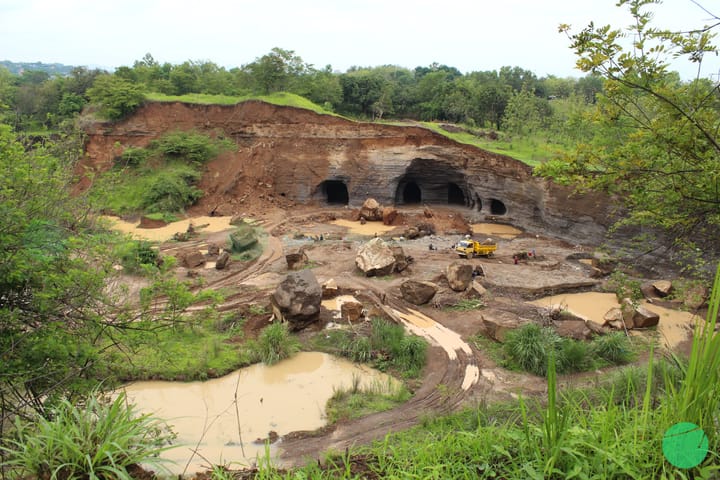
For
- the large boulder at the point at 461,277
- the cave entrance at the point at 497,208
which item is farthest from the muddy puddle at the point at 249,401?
the cave entrance at the point at 497,208

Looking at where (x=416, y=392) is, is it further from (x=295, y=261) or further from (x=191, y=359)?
(x=295, y=261)

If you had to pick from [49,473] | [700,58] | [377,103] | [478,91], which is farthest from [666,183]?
[377,103]

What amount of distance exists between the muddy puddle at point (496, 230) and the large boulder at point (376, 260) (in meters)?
8.79

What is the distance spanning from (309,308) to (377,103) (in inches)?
1241

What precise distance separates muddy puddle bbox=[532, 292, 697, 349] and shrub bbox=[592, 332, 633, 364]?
218 cm

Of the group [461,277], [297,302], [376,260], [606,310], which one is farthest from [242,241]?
[606,310]

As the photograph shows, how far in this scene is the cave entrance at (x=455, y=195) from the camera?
110 ft

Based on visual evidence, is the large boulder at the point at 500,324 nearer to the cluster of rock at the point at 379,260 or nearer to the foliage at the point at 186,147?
the cluster of rock at the point at 379,260

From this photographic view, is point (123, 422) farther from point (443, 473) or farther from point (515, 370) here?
point (515, 370)

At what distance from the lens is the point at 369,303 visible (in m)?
17.2

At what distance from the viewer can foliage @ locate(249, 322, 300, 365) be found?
13.4 m

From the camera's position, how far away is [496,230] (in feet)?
89.8

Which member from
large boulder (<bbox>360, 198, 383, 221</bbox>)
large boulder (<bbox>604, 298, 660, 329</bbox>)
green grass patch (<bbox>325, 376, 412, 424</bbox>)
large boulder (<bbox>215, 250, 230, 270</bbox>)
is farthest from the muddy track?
large boulder (<bbox>360, 198, 383, 221</bbox>)
